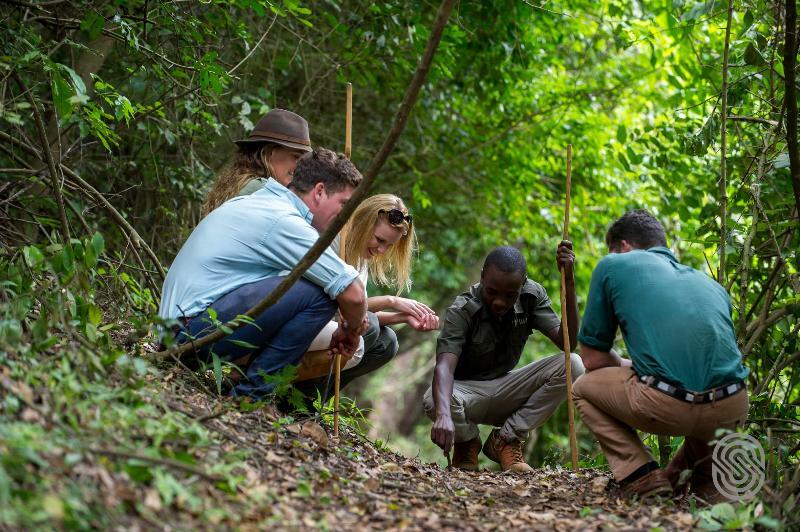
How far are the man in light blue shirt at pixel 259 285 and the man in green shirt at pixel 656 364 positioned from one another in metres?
1.19

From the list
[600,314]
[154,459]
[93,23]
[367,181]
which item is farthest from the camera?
[93,23]

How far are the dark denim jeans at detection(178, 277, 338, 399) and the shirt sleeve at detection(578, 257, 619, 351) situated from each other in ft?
4.07

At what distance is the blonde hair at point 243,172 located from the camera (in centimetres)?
537

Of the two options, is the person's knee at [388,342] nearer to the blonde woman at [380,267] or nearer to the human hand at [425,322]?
the blonde woman at [380,267]

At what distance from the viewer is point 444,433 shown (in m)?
4.95

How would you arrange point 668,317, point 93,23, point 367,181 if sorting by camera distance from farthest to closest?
point 93,23, point 668,317, point 367,181

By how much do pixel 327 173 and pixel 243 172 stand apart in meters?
1.05

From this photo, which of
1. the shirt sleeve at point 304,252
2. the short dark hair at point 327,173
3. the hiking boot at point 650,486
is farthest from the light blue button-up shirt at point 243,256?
the hiking boot at point 650,486

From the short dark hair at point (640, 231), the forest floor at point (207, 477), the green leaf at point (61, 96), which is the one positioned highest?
the short dark hair at point (640, 231)

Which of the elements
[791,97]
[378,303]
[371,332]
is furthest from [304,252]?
[791,97]

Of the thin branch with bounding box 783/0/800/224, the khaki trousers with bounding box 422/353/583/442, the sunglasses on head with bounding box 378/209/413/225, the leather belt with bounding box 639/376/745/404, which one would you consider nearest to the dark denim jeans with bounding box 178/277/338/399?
the sunglasses on head with bounding box 378/209/413/225

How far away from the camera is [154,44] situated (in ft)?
19.1

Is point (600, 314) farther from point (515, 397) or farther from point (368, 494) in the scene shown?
point (515, 397)

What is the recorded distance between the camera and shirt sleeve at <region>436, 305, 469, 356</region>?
5387 millimetres
